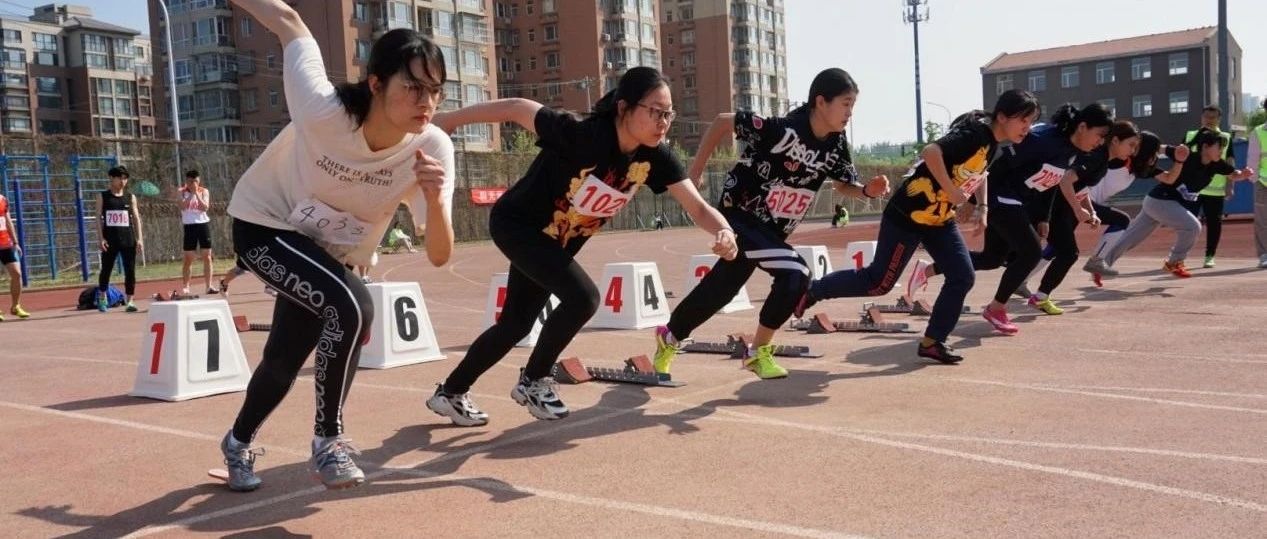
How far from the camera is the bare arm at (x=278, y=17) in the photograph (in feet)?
13.1

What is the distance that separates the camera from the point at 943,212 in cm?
754

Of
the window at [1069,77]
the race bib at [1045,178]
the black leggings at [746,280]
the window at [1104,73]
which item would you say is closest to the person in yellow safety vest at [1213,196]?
the race bib at [1045,178]

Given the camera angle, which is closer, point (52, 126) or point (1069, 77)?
point (1069, 77)

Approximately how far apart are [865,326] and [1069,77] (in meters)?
85.8

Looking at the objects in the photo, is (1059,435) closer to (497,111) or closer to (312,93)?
(497,111)

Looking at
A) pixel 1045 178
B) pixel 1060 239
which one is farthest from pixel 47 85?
pixel 1045 178

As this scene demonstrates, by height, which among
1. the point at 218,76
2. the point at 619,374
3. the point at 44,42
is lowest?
the point at 619,374

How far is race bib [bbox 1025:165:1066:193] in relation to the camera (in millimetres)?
8938

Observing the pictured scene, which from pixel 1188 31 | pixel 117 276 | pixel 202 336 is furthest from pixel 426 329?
pixel 1188 31

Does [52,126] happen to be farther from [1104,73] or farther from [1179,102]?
[1179,102]

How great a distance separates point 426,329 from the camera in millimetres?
→ 8430

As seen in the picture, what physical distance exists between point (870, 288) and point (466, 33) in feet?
243

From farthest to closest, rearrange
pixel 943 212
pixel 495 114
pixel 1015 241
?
pixel 1015 241
pixel 943 212
pixel 495 114

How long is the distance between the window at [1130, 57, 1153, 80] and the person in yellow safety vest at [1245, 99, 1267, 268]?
249 ft
